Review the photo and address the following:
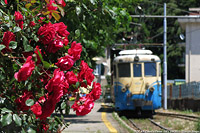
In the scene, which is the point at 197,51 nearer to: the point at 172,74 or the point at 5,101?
the point at 172,74

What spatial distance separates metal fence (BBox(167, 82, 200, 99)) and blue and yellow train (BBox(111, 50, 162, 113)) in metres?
5.97

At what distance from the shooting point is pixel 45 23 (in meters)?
3.68

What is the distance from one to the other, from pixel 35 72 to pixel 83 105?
2.49 feet

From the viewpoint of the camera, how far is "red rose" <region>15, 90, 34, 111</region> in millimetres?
3359

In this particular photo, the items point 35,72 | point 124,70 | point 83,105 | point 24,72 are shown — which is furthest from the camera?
point 124,70

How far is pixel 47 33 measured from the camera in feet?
11.5

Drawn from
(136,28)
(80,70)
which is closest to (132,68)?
(80,70)

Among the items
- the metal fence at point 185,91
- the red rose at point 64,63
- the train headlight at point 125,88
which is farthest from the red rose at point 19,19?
the metal fence at point 185,91

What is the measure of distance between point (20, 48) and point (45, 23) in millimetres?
343

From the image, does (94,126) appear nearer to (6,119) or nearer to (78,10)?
(78,10)

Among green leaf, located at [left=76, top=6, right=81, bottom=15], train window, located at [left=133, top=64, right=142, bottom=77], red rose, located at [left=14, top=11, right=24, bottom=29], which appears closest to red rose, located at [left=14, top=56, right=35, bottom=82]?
red rose, located at [left=14, top=11, right=24, bottom=29]

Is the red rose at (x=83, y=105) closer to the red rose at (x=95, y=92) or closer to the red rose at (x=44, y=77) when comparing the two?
the red rose at (x=95, y=92)

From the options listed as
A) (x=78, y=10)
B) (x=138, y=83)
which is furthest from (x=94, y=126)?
(x=78, y=10)

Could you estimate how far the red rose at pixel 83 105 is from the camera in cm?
376
